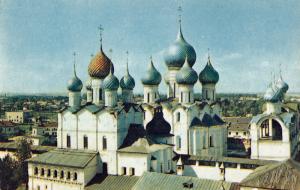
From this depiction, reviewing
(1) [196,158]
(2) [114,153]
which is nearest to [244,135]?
(1) [196,158]

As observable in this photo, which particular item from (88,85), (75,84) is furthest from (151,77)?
(75,84)

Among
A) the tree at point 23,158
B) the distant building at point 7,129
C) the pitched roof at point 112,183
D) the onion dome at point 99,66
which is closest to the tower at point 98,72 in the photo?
the onion dome at point 99,66

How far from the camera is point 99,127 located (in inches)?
1213

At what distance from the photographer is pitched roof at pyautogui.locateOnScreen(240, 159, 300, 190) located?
19250 millimetres

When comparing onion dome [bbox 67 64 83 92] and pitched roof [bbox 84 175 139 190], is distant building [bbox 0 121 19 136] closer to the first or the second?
onion dome [bbox 67 64 83 92]

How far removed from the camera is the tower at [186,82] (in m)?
34.1

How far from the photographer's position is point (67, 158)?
3025 cm

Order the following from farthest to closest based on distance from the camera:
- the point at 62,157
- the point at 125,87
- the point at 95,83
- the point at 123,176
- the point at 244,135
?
the point at 244,135 → the point at 125,87 → the point at 95,83 → the point at 62,157 → the point at 123,176

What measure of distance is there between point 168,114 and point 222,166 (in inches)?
307

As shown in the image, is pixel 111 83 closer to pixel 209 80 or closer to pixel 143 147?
pixel 143 147

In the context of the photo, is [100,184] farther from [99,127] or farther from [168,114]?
[168,114]

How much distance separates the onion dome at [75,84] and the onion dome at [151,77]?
777 centimetres

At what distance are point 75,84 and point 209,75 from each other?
509 inches

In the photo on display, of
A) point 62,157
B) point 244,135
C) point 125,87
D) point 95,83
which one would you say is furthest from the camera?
point 244,135
